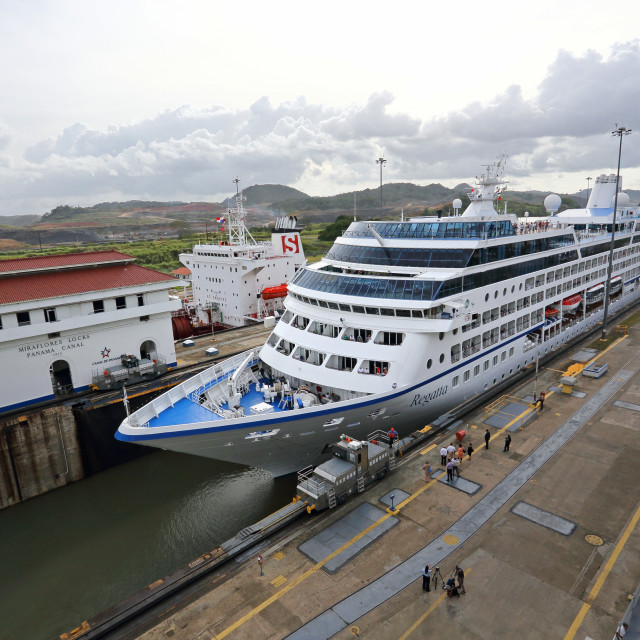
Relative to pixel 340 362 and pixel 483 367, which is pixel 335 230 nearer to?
pixel 483 367

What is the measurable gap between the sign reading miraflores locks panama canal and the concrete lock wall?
3.20 m

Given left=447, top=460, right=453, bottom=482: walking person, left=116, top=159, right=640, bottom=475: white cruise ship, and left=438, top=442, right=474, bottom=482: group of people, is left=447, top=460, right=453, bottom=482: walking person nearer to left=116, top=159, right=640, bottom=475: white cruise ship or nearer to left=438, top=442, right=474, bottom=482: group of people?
A: left=438, top=442, right=474, bottom=482: group of people

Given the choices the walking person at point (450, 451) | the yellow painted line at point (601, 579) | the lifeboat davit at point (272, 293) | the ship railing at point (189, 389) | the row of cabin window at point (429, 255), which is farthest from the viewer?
the lifeboat davit at point (272, 293)

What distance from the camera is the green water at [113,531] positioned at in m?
14.7

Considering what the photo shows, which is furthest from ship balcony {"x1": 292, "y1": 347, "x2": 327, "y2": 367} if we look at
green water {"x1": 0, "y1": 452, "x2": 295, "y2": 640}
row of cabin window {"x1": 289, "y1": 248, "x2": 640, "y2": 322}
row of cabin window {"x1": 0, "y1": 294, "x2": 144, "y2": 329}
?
row of cabin window {"x1": 0, "y1": 294, "x2": 144, "y2": 329}

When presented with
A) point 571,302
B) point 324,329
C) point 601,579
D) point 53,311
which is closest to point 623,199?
point 571,302

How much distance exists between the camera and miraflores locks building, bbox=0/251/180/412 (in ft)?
70.0

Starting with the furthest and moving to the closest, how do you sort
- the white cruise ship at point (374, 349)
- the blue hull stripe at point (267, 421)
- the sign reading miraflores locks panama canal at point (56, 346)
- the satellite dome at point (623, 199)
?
1. the satellite dome at point (623, 199)
2. the sign reading miraflores locks panama canal at point (56, 346)
3. the white cruise ship at point (374, 349)
4. the blue hull stripe at point (267, 421)

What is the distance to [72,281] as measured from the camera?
23.7 metres

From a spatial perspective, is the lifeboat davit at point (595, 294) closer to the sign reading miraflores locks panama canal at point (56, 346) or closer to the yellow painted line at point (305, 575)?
the yellow painted line at point (305, 575)

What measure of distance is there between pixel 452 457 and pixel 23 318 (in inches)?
812

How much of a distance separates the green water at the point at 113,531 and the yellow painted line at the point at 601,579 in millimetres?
10915

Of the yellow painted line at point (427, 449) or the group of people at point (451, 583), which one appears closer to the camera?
the group of people at point (451, 583)

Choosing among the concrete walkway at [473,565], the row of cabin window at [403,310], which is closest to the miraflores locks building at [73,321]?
the row of cabin window at [403,310]
